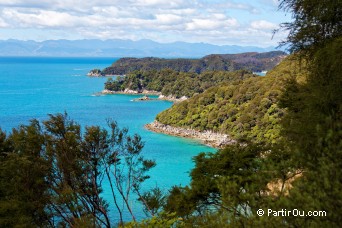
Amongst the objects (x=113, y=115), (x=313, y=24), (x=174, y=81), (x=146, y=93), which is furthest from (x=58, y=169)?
(x=146, y=93)

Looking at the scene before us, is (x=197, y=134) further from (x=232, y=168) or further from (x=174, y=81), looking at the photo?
(x=174, y=81)

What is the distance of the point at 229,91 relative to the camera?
49281 mm

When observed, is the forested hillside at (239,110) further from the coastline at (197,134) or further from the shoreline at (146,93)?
the shoreline at (146,93)

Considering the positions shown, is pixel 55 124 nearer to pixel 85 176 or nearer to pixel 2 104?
pixel 85 176

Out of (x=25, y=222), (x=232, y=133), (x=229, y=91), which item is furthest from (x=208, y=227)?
(x=229, y=91)

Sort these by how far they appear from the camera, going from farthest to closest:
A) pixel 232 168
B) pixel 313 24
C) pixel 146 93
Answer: pixel 146 93, pixel 232 168, pixel 313 24

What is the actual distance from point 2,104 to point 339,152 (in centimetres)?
6828

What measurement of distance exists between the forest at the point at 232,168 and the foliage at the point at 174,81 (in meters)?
62.6

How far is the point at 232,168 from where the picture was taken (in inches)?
476

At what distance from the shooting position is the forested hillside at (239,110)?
38.5 metres

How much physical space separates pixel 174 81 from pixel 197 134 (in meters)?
44.5

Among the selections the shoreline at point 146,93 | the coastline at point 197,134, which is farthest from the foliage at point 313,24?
the shoreline at point 146,93

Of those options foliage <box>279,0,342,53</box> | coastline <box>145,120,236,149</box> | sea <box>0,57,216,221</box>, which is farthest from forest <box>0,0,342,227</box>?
coastline <box>145,120,236,149</box>

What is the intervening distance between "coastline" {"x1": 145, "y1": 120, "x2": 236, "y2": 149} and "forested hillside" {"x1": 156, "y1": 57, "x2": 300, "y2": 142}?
637 millimetres
